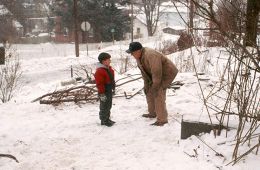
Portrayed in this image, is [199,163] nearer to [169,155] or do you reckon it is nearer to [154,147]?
[169,155]

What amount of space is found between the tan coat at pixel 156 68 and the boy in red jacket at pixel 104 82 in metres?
0.64

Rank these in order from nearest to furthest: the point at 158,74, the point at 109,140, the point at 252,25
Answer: the point at 252,25, the point at 109,140, the point at 158,74

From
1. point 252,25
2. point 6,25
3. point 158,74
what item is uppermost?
point 6,25

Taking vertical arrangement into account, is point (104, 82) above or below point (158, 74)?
below

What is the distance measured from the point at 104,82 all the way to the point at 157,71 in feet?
3.63

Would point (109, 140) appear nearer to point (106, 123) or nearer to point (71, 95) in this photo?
point (106, 123)

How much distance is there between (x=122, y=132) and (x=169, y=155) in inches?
57.9

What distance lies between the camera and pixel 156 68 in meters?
6.39

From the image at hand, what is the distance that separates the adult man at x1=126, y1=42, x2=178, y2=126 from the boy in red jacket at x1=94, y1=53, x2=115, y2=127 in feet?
1.82

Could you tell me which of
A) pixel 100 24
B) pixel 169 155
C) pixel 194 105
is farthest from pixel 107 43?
pixel 169 155

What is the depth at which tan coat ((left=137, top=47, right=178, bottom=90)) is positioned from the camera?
641cm

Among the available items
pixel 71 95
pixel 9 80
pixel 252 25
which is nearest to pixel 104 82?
pixel 71 95

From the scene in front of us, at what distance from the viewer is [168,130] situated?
6500 millimetres

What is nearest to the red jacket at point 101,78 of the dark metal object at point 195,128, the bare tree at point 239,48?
the dark metal object at point 195,128
